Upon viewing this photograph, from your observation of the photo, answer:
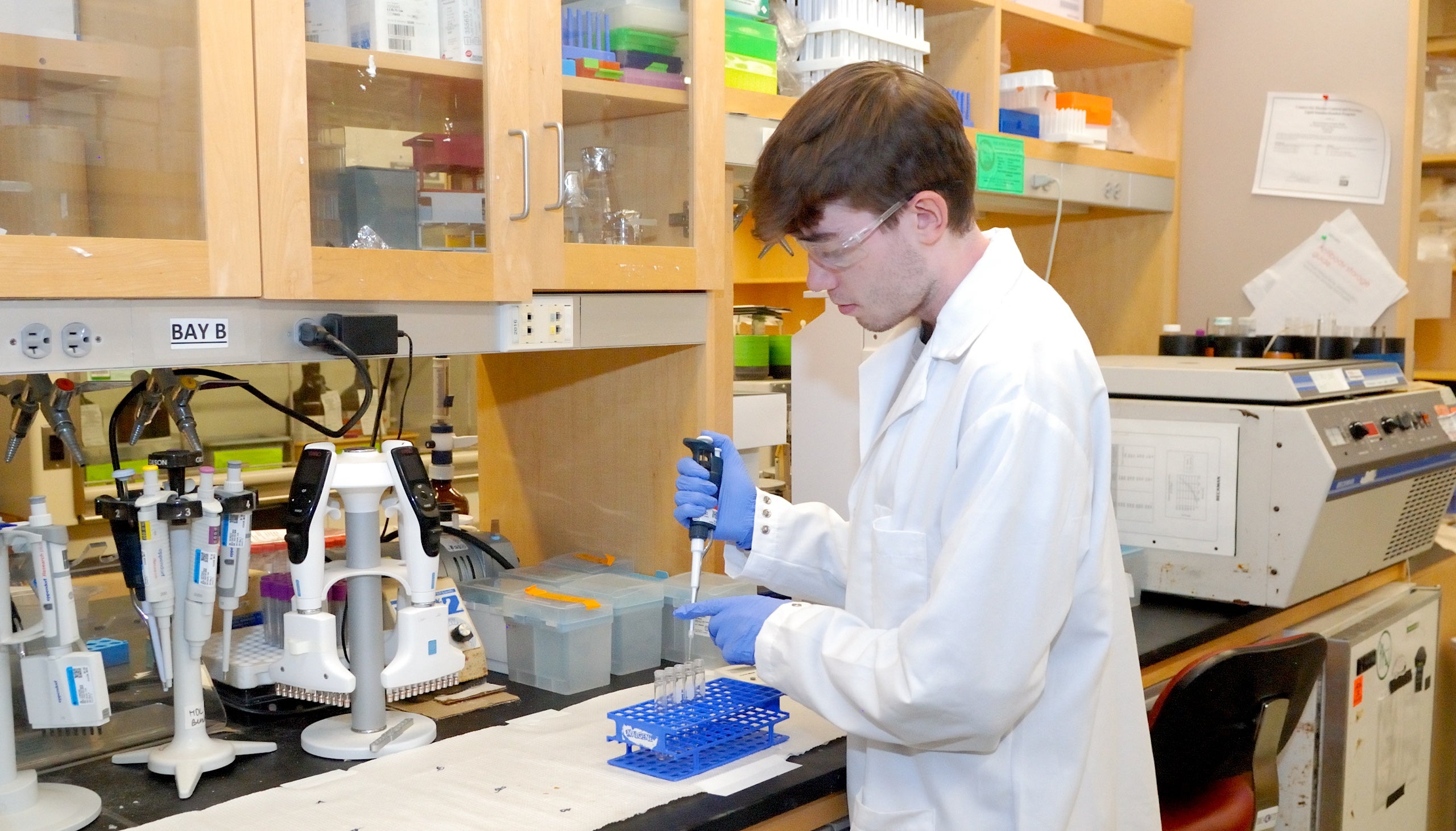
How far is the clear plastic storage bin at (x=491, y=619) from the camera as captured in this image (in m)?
1.82

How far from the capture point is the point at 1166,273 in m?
3.15

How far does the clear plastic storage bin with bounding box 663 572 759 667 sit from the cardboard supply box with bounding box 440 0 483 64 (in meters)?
0.86

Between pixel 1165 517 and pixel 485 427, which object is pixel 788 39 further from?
pixel 1165 517

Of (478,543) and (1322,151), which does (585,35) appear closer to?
(478,543)

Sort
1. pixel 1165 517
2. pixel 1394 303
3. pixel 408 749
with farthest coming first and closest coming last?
pixel 1394 303, pixel 1165 517, pixel 408 749

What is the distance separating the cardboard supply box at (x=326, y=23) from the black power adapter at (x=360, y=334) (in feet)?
1.13

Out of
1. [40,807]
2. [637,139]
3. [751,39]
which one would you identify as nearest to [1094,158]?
[751,39]

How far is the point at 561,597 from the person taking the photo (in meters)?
1.83

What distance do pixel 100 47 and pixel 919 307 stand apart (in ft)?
3.24

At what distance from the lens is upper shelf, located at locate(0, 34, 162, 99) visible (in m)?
1.28

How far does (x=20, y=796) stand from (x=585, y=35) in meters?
1.25

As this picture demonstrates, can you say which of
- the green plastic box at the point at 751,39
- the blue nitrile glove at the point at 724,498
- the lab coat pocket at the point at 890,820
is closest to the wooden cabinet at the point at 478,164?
the green plastic box at the point at 751,39

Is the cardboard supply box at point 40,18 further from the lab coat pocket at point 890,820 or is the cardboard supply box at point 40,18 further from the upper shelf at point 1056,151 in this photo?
the lab coat pocket at point 890,820

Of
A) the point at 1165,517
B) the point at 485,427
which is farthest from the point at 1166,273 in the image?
the point at 485,427
